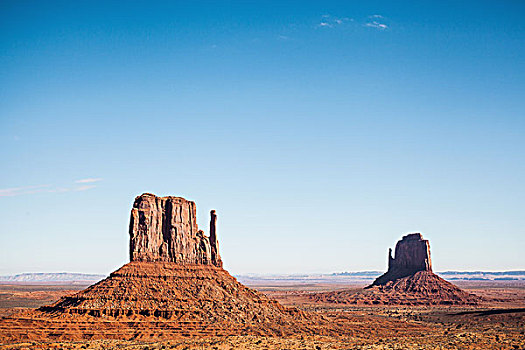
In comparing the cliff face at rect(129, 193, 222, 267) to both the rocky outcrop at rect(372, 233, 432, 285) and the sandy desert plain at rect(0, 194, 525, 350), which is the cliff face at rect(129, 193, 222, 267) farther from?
the rocky outcrop at rect(372, 233, 432, 285)

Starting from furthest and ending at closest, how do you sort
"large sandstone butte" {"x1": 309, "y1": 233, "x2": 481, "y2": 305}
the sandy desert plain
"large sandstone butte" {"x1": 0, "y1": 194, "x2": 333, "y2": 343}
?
"large sandstone butte" {"x1": 309, "y1": 233, "x2": 481, "y2": 305}
"large sandstone butte" {"x1": 0, "y1": 194, "x2": 333, "y2": 343}
the sandy desert plain

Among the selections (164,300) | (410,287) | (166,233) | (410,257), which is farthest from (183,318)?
(410,257)

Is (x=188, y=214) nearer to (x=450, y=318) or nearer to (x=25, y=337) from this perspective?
(x=25, y=337)

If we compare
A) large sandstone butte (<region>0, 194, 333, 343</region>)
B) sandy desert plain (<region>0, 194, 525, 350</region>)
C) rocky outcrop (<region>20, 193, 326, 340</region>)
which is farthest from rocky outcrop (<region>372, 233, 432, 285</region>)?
large sandstone butte (<region>0, 194, 333, 343</region>)

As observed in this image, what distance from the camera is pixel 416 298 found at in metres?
154

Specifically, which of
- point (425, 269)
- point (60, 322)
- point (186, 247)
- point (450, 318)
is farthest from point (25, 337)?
point (425, 269)

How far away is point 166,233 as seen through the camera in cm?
8181

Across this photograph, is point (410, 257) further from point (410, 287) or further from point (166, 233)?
point (166, 233)

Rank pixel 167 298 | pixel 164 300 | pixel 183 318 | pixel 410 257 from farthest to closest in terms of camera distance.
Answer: pixel 410 257, pixel 167 298, pixel 164 300, pixel 183 318

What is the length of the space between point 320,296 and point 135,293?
110 m

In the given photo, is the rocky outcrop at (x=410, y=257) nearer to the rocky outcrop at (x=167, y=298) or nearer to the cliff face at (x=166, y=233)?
the rocky outcrop at (x=167, y=298)

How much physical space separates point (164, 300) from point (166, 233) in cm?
1066

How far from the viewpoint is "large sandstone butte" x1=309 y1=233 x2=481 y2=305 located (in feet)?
506

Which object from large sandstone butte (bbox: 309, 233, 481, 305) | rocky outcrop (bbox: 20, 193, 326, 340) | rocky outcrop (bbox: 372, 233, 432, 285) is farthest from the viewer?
rocky outcrop (bbox: 372, 233, 432, 285)
